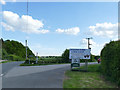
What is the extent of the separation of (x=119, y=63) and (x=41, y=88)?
3.97 meters

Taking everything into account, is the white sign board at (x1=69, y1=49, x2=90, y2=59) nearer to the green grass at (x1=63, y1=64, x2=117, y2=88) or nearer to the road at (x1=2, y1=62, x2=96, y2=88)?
the road at (x1=2, y1=62, x2=96, y2=88)

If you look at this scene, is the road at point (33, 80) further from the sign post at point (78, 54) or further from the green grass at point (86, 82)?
the sign post at point (78, 54)

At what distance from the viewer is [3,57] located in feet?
127

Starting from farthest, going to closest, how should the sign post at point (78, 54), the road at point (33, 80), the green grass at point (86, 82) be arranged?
A: 1. the sign post at point (78, 54)
2. the road at point (33, 80)
3. the green grass at point (86, 82)

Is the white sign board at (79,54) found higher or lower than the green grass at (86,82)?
higher

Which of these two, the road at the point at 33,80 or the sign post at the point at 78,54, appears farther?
the sign post at the point at 78,54

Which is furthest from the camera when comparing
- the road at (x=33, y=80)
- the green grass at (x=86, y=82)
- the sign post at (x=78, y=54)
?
the sign post at (x=78, y=54)

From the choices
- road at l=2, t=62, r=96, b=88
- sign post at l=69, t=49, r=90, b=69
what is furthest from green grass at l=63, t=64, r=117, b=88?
sign post at l=69, t=49, r=90, b=69

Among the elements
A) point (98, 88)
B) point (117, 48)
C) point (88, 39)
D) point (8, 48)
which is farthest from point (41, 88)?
point (8, 48)

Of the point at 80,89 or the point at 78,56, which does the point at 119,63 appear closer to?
the point at 80,89

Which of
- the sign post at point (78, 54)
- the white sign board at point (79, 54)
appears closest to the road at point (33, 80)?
the sign post at point (78, 54)

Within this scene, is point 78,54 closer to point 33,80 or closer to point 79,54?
point 79,54

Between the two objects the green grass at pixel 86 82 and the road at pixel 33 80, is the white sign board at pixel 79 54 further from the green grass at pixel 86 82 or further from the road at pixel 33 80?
the green grass at pixel 86 82

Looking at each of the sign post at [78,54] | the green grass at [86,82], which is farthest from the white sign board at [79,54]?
the green grass at [86,82]
